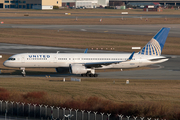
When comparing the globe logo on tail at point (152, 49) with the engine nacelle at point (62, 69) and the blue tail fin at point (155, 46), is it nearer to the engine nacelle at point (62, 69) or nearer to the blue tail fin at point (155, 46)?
the blue tail fin at point (155, 46)

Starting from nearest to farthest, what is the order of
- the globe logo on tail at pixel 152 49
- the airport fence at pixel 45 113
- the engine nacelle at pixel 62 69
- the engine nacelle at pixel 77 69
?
the airport fence at pixel 45 113
the engine nacelle at pixel 77 69
the engine nacelle at pixel 62 69
the globe logo on tail at pixel 152 49

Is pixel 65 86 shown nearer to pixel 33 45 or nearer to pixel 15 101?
pixel 15 101

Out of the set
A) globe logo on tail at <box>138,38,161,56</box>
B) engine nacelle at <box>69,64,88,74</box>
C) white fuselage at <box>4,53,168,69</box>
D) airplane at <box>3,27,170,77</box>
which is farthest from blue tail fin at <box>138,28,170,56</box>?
engine nacelle at <box>69,64,88,74</box>

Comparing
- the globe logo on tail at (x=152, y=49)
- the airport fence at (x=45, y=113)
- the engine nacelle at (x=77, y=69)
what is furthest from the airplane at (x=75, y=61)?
the airport fence at (x=45, y=113)

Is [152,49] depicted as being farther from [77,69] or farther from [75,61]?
[77,69]

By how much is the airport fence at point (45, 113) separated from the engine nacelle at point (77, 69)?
72.6 feet

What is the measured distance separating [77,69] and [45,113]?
24449 mm

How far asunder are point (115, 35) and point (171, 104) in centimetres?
7810

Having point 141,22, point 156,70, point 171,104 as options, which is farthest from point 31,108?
point 141,22

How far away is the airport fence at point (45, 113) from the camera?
31281 mm

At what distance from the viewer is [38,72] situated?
6456 cm

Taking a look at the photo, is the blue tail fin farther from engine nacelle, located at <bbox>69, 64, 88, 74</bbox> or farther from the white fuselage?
engine nacelle, located at <bbox>69, 64, 88, 74</bbox>

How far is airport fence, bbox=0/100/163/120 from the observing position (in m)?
31.3

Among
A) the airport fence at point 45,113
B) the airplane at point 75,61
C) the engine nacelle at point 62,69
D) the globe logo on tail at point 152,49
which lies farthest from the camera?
the globe logo on tail at point 152,49
